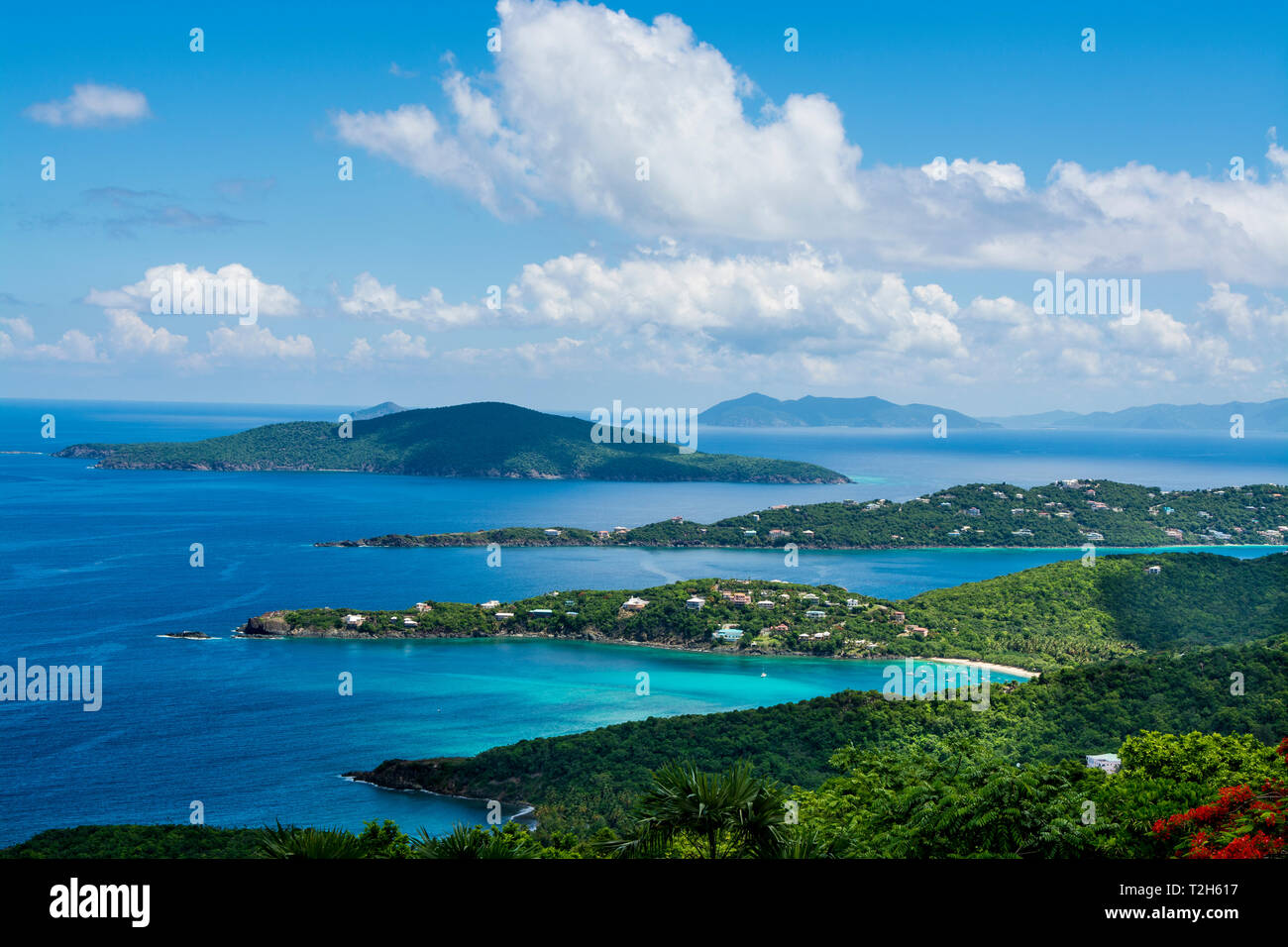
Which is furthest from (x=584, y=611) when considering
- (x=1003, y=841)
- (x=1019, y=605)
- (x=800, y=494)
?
(x=800, y=494)

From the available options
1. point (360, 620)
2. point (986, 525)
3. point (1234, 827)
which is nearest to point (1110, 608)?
point (986, 525)

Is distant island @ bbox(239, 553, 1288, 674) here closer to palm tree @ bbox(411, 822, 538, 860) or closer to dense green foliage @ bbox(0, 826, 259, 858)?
dense green foliage @ bbox(0, 826, 259, 858)

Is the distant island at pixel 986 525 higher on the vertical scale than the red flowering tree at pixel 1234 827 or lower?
lower

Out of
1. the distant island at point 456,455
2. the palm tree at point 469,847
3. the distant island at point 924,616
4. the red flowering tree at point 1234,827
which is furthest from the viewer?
the distant island at point 456,455

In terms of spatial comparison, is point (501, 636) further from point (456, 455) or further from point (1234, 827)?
point (456, 455)

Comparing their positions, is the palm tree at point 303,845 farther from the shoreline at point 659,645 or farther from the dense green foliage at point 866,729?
the shoreline at point 659,645

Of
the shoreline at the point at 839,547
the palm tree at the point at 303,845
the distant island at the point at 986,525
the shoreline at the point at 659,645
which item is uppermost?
the palm tree at the point at 303,845

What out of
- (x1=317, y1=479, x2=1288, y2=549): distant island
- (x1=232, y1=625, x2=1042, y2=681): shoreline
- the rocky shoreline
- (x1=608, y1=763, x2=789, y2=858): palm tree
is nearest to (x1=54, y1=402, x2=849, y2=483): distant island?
(x1=317, y1=479, x2=1288, y2=549): distant island

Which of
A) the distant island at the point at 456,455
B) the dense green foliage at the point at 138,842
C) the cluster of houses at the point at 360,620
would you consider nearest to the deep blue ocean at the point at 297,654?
the cluster of houses at the point at 360,620
